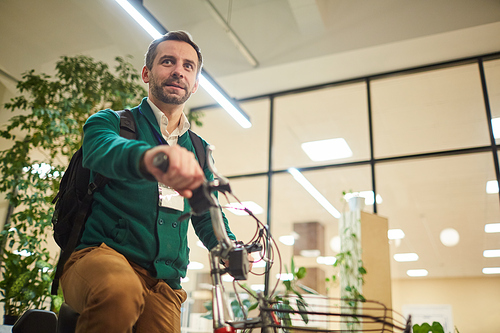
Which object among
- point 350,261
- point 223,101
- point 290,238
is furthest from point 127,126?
point 290,238

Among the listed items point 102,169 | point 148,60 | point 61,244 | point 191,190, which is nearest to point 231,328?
point 191,190

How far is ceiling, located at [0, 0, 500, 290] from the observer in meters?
4.23

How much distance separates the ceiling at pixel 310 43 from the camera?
423 centimetres

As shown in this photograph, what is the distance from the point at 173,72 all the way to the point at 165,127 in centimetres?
18

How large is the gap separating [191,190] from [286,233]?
13.8ft

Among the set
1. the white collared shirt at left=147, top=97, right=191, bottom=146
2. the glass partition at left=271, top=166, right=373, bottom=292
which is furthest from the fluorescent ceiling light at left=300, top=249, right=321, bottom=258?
the white collared shirt at left=147, top=97, right=191, bottom=146

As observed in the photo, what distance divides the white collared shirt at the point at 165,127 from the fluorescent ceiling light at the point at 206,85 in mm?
2057

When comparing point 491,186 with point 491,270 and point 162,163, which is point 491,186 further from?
point 162,163

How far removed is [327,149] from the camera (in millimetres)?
5137

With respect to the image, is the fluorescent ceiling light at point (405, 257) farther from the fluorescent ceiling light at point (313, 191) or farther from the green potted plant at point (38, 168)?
the green potted plant at point (38, 168)

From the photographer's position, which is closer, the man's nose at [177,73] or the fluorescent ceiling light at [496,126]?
the man's nose at [177,73]

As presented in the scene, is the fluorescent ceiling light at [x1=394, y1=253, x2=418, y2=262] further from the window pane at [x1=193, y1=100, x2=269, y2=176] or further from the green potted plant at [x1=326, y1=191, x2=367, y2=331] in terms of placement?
the window pane at [x1=193, y1=100, x2=269, y2=176]

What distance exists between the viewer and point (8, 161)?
3568 mm

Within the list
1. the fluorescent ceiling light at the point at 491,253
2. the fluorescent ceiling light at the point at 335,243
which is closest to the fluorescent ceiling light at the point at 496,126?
the fluorescent ceiling light at the point at 491,253
